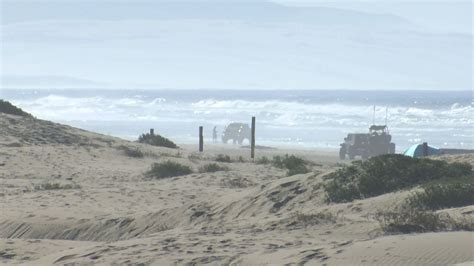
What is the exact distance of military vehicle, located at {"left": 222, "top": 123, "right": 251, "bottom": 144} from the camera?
59.9 metres

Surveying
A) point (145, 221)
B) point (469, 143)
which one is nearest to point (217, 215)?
point (145, 221)

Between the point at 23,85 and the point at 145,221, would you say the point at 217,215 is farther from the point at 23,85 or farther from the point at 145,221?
the point at 23,85

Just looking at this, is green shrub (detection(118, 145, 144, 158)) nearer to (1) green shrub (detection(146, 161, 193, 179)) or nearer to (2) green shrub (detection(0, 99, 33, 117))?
(1) green shrub (detection(146, 161, 193, 179))

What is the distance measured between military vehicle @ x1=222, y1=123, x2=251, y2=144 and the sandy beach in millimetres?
36887

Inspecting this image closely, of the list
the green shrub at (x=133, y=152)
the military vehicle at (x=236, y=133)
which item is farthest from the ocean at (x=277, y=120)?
the green shrub at (x=133, y=152)

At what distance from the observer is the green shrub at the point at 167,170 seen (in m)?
20.2

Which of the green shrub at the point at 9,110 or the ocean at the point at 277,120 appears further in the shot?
the ocean at the point at 277,120

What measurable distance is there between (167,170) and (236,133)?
40.2 m

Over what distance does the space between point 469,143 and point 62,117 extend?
1491 inches

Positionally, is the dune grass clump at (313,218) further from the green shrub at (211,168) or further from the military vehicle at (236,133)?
the military vehicle at (236,133)

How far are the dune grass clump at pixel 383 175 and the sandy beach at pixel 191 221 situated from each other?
248 millimetres

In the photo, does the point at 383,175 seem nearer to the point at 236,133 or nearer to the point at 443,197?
the point at 443,197

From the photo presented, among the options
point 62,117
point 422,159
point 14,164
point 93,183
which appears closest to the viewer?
point 422,159

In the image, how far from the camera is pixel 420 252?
27.9 ft
